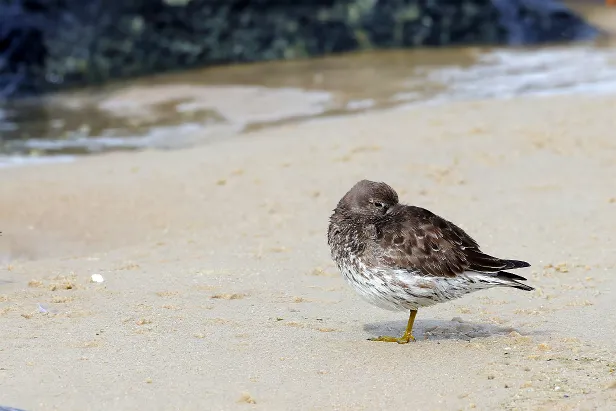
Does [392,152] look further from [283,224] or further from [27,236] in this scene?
[27,236]

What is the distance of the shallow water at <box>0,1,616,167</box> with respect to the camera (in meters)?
12.0

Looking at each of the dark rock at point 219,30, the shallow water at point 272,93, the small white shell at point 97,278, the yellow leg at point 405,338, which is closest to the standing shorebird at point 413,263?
the yellow leg at point 405,338

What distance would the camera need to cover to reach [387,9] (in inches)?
676

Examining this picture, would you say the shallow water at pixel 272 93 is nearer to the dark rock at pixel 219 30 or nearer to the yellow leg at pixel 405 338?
the dark rock at pixel 219 30

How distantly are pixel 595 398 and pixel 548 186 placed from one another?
4403mm

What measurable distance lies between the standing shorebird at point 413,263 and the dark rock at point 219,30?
33.8 ft

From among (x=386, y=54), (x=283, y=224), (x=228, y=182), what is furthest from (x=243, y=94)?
(x=283, y=224)

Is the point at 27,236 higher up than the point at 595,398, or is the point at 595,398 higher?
the point at 595,398

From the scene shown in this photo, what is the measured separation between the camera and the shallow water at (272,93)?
39.3 ft

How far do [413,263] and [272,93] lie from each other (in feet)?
28.8

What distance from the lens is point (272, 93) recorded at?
45.8 feet

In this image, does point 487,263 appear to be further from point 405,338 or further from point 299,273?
point 299,273

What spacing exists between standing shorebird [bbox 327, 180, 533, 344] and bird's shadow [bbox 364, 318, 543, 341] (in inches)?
7.6

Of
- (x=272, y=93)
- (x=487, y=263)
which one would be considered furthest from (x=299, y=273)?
(x=272, y=93)
